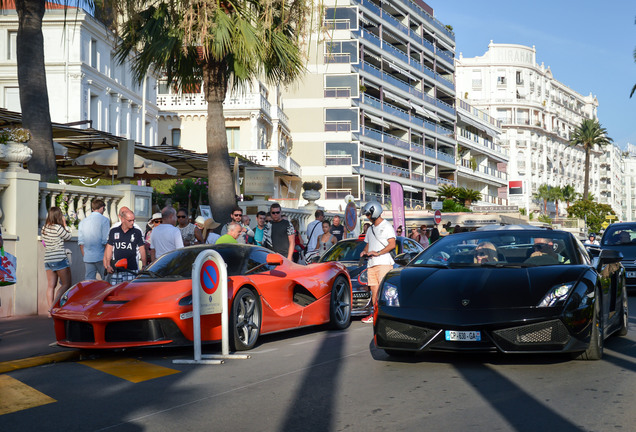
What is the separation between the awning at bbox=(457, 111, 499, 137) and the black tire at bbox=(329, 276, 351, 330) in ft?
253

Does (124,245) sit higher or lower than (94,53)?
lower

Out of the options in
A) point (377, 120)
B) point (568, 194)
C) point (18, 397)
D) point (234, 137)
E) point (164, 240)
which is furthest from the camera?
point (568, 194)

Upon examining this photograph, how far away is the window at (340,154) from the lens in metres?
60.9

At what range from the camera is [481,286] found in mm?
6879

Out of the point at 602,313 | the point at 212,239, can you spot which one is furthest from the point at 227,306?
the point at 212,239

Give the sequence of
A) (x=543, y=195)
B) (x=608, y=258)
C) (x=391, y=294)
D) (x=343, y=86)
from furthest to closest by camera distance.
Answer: (x=543, y=195) → (x=343, y=86) → (x=608, y=258) → (x=391, y=294)

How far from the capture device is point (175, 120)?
49.1 metres

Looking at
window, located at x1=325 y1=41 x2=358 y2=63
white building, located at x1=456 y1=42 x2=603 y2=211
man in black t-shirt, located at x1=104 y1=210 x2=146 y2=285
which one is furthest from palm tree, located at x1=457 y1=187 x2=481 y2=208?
man in black t-shirt, located at x1=104 y1=210 x2=146 y2=285

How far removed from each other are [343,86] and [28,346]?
A: 54491 millimetres

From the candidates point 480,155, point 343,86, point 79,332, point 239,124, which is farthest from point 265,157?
point 480,155

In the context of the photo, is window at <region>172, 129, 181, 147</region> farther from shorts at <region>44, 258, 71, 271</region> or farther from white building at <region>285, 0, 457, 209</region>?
shorts at <region>44, 258, 71, 271</region>

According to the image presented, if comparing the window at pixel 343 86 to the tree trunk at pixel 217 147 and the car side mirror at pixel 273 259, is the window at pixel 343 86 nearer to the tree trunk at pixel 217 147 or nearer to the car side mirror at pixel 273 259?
the tree trunk at pixel 217 147

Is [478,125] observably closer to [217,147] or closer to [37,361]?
[217,147]

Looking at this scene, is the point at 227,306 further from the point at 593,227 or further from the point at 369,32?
the point at 593,227
